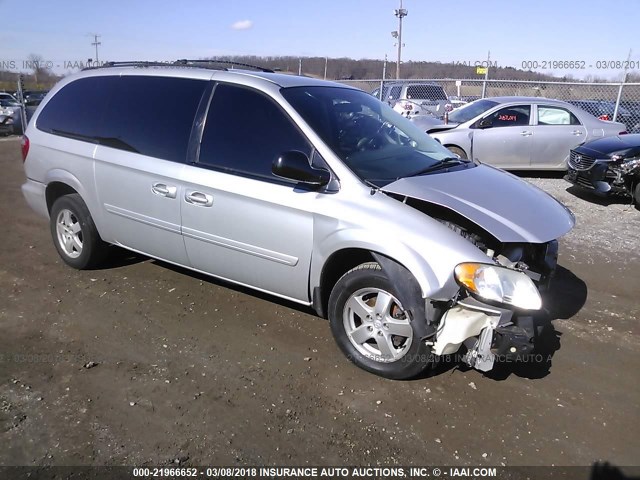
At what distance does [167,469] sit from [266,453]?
492 mm

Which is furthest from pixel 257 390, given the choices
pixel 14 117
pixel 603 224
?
pixel 14 117

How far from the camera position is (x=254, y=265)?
145 inches

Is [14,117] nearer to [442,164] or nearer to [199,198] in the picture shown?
[199,198]

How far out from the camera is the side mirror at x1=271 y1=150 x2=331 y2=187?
321 cm

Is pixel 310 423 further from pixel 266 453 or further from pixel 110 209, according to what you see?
pixel 110 209

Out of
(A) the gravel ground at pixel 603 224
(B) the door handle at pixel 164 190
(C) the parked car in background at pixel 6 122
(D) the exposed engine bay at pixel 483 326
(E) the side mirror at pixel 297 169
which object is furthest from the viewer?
(C) the parked car in background at pixel 6 122

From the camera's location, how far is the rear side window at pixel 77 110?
4.54 m

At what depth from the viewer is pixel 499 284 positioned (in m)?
2.92

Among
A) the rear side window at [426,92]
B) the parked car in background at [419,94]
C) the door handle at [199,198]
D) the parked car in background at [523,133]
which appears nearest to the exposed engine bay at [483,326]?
the door handle at [199,198]

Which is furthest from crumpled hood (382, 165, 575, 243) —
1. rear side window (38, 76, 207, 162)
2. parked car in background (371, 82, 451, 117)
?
parked car in background (371, 82, 451, 117)

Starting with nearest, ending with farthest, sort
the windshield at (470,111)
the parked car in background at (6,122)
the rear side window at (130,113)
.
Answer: the rear side window at (130,113) → the windshield at (470,111) → the parked car in background at (6,122)

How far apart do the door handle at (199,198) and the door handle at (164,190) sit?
129 mm

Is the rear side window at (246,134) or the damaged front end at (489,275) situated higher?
the rear side window at (246,134)

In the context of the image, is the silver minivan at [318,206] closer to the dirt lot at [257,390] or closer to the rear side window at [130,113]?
the rear side window at [130,113]
